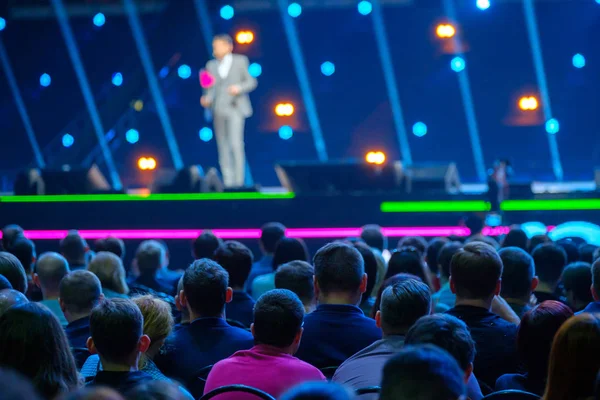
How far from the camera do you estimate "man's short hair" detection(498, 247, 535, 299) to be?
3857 millimetres

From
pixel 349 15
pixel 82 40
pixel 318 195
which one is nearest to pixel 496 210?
pixel 318 195

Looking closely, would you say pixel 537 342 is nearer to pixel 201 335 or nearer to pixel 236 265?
pixel 201 335

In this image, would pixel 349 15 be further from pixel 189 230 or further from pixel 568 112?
pixel 189 230

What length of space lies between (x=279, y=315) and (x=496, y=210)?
5.86 metres

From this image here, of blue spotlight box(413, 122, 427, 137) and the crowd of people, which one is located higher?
blue spotlight box(413, 122, 427, 137)

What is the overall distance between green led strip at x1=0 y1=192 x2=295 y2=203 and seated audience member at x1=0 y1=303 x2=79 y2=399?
21.0 ft

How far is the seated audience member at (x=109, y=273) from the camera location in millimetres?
4527

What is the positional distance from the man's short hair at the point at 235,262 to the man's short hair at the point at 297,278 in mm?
490

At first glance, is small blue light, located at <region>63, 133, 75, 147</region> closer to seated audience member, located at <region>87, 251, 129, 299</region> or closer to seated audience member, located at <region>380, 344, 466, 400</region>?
seated audience member, located at <region>87, 251, 129, 299</region>

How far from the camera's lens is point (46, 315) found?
2143 mm

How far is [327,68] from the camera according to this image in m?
13.1

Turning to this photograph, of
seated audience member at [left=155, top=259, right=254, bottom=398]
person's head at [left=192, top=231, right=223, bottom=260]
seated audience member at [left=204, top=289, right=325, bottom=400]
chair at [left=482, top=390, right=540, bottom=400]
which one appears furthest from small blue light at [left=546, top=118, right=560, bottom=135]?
chair at [left=482, top=390, right=540, bottom=400]

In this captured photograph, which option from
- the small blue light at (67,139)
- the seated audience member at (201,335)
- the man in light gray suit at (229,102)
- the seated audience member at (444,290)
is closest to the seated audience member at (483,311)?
the seated audience member at (444,290)

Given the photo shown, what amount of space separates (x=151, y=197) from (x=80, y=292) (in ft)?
17.2
